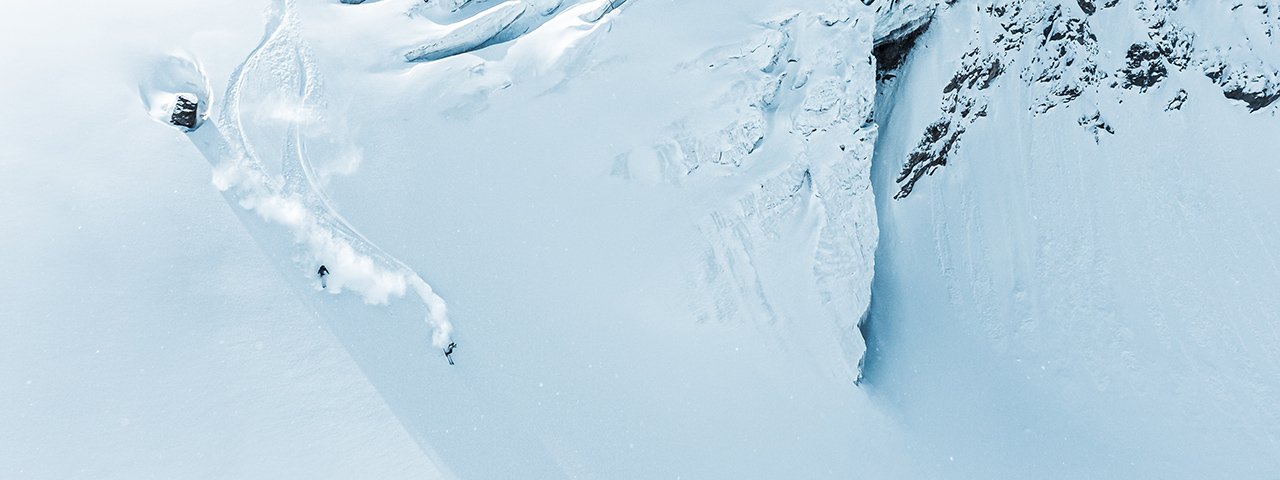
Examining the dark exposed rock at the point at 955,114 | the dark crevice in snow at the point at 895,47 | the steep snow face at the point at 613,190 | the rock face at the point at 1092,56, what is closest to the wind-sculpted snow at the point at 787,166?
the steep snow face at the point at 613,190

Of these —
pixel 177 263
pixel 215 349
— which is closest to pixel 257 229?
pixel 177 263

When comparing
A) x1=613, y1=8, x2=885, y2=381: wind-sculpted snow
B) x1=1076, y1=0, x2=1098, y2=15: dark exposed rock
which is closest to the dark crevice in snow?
x1=613, y1=8, x2=885, y2=381: wind-sculpted snow

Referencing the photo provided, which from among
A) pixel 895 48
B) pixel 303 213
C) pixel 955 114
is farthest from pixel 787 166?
pixel 303 213

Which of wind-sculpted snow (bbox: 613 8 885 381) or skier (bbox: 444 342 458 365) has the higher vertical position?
wind-sculpted snow (bbox: 613 8 885 381)

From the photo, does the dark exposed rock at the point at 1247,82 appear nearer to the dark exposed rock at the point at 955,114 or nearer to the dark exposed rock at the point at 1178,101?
the dark exposed rock at the point at 1178,101

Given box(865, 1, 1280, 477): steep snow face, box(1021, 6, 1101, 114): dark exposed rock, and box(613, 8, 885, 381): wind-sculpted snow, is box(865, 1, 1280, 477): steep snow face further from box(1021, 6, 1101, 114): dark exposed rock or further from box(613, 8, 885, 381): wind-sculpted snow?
box(613, 8, 885, 381): wind-sculpted snow

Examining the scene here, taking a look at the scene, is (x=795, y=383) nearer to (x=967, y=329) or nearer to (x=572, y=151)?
(x=967, y=329)

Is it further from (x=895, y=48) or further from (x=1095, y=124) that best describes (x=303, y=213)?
(x=1095, y=124)
